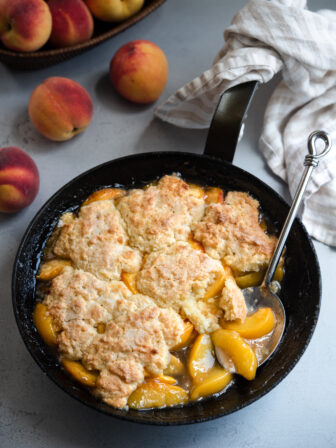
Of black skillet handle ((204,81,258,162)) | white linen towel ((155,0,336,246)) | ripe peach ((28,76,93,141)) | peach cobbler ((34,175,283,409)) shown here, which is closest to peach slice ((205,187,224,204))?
peach cobbler ((34,175,283,409))

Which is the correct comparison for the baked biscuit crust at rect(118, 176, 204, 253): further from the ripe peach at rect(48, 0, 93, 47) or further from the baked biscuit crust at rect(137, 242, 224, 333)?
the ripe peach at rect(48, 0, 93, 47)

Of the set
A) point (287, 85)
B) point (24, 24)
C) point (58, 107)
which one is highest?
point (24, 24)

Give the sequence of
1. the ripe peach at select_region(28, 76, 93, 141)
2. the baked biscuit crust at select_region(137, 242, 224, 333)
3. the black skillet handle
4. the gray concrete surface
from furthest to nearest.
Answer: the ripe peach at select_region(28, 76, 93, 141) → the black skillet handle → the gray concrete surface → the baked biscuit crust at select_region(137, 242, 224, 333)

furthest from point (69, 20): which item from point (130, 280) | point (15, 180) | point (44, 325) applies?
point (44, 325)

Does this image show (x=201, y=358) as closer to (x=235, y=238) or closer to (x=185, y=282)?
(x=185, y=282)

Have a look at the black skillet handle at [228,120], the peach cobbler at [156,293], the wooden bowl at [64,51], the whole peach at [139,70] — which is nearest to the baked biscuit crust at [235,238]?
the peach cobbler at [156,293]

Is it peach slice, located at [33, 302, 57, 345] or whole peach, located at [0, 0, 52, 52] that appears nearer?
peach slice, located at [33, 302, 57, 345]

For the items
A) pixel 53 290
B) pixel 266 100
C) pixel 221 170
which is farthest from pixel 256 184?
pixel 53 290
